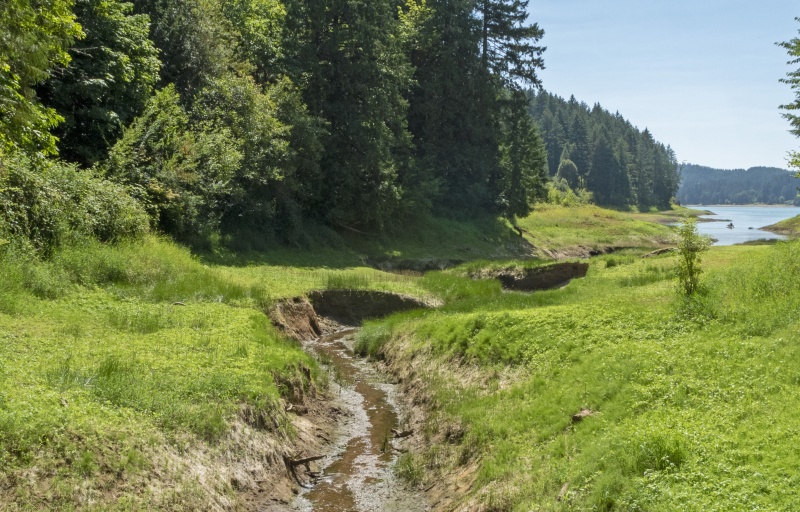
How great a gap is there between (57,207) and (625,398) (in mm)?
16138

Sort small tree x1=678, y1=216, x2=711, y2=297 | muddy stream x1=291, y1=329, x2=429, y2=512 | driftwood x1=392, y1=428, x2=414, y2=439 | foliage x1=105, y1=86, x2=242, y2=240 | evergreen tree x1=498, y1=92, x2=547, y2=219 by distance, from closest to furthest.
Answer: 1. muddy stream x1=291, y1=329, x2=429, y2=512
2. driftwood x1=392, y1=428, x2=414, y2=439
3. small tree x1=678, y1=216, x2=711, y2=297
4. foliage x1=105, y1=86, x2=242, y2=240
5. evergreen tree x1=498, y1=92, x2=547, y2=219

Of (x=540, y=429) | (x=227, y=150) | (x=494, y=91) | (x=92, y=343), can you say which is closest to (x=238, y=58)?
(x=227, y=150)

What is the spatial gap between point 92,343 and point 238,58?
33.3 m

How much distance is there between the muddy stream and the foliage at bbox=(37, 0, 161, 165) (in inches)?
562

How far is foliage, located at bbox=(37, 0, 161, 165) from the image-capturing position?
82.5 ft

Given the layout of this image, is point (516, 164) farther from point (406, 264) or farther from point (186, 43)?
point (186, 43)

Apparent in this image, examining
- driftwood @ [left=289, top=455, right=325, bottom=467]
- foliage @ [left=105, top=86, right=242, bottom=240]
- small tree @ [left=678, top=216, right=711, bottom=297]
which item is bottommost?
driftwood @ [left=289, top=455, right=325, bottom=467]

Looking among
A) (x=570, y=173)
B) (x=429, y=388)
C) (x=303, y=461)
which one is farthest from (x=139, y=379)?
(x=570, y=173)

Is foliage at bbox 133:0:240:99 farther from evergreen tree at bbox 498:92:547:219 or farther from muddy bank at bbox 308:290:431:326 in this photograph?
evergreen tree at bbox 498:92:547:219

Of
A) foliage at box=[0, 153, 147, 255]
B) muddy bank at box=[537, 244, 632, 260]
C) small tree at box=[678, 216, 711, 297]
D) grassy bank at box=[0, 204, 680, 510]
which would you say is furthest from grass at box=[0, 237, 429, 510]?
muddy bank at box=[537, 244, 632, 260]

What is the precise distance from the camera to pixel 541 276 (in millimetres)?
33031

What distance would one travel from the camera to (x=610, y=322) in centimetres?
1465

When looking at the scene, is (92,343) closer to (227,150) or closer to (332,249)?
(227,150)

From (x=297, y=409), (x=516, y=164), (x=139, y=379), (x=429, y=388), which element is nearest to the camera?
(x=139, y=379)
